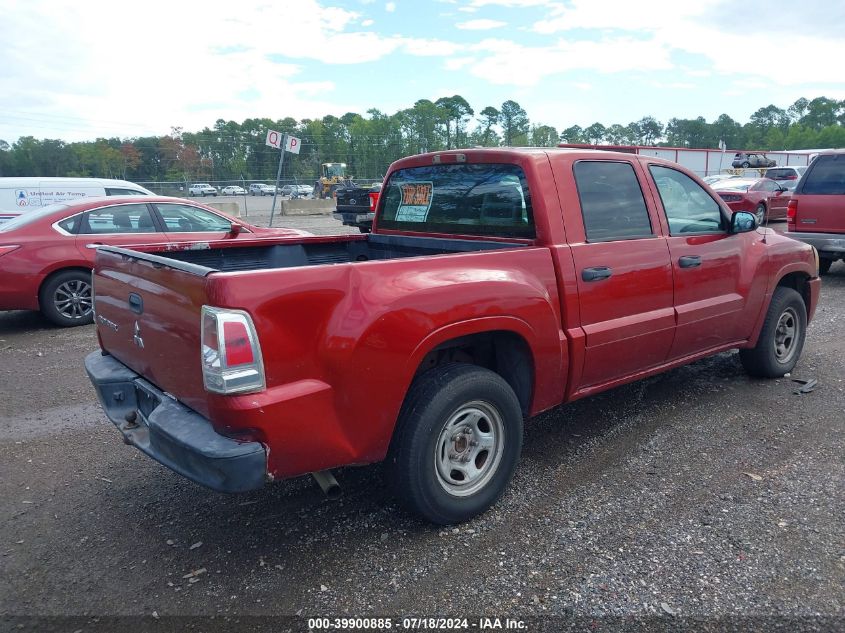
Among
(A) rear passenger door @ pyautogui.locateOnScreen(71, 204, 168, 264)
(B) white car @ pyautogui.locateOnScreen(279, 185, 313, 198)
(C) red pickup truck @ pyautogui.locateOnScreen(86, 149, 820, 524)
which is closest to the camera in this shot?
(C) red pickup truck @ pyautogui.locateOnScreen(86, 149, 820, 524)

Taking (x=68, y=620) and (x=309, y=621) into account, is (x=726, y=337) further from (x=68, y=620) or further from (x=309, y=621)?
(x=68, y=620)

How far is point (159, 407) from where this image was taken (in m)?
2.91

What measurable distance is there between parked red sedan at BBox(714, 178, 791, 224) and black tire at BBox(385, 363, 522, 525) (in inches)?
672

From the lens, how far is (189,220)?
8.28 meters

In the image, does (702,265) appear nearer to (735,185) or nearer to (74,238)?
(74,238)

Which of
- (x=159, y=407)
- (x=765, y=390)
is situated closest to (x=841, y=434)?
(x=765, y=390)

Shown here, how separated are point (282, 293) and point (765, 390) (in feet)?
→ 13.9

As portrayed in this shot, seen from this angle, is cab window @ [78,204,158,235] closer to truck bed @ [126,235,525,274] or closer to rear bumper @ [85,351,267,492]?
truck bed @ [126,235,525,274]

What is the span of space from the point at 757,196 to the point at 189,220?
Result: 55.9ft

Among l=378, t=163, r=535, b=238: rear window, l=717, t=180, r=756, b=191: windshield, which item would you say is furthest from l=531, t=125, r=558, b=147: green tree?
l=378, t=163, r=535, b=238: rear window

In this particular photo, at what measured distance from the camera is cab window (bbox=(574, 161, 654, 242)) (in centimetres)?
383

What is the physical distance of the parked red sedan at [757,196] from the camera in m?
18.3

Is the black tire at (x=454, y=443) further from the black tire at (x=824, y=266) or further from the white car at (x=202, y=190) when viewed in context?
the white car at (x=202, y=190)

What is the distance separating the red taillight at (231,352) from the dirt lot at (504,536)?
0.98 m
